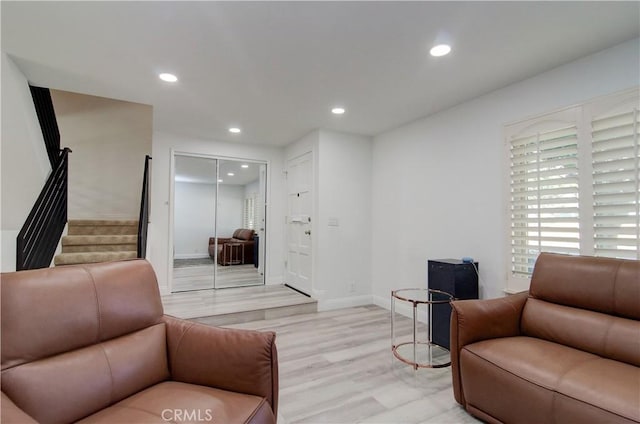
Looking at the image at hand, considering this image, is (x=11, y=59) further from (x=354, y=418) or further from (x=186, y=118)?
(x=354, y=418)

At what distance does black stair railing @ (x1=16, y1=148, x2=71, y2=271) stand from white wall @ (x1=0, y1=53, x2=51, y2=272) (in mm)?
65

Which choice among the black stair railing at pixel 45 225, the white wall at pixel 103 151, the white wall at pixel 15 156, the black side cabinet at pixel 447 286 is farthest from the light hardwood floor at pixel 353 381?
the white wall at pixel 103 151

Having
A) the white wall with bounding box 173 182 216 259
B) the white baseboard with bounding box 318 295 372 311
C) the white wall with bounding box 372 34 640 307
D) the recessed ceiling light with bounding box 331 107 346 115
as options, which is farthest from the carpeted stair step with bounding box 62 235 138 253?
the white wall with bounding box 372 34 640 307

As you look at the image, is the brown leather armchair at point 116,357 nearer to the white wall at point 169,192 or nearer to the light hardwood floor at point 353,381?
the light hardwood floor at point 353,381

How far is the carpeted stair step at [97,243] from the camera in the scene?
3658 millimetres

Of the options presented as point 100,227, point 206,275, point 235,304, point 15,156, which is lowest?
point 235,304

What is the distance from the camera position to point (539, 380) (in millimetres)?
1596

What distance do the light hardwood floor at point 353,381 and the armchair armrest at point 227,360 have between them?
72cm

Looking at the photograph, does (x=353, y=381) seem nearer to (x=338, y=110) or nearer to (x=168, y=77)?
(x=338, y=110)

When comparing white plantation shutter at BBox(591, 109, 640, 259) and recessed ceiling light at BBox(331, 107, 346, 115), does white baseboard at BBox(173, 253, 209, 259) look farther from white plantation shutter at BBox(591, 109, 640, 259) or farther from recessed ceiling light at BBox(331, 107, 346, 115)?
white plantation shutter at BBox(591, 109, 640, 259)

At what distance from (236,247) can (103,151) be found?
2.76 meters

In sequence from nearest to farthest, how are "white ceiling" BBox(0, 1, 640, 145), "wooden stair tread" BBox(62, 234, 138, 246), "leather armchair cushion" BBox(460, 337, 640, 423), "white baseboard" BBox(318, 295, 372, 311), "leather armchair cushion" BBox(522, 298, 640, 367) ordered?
1. "leather armchair cushion" BBox(460, 337, 640, 423)
2. "leather armchair cushion" BBox(522, 298, 640, 367)
3. "white ceiling" BBox(0, 1, 640, 145)
4. "wooden stair tread" BBox(62, 234, 138, 246)
5. "white baseboard" BBox(318, 295, 372, 311)

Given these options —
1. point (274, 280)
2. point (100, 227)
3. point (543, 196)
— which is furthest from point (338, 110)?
point (100, 227)

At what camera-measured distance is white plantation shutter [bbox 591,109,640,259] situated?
83.7 inches
